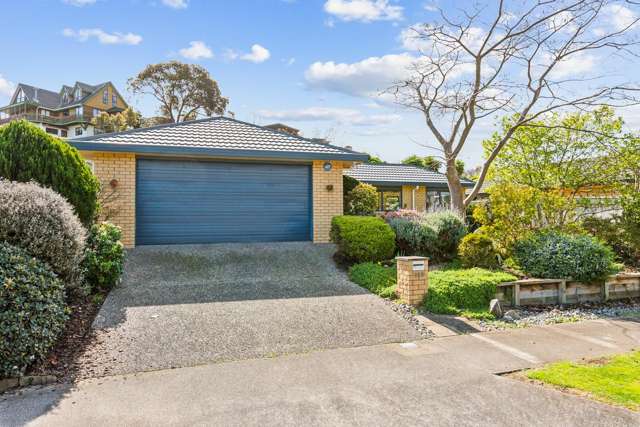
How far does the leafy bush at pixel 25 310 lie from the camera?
3957mm

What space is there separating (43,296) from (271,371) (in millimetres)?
2660

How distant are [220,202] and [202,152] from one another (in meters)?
1.39

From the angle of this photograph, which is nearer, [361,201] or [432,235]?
[432,235]

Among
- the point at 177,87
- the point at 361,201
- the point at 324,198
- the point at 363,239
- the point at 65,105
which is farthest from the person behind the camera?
the point at 65,105

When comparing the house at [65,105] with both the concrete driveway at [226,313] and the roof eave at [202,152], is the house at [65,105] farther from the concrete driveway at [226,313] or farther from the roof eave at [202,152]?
the concrete driveway at [226,313]

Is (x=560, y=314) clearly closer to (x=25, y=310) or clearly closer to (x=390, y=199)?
(x=25, y=310)

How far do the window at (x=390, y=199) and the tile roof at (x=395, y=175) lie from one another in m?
0.80

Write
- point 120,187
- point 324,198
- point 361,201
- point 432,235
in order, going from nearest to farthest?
point 120,187, point 432,235, point 324,198, point 361,201

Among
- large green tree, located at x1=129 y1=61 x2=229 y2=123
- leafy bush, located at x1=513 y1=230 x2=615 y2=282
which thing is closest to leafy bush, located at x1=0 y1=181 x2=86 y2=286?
leafy bush, located at x1=513 y1=230 x2=615 y2=282

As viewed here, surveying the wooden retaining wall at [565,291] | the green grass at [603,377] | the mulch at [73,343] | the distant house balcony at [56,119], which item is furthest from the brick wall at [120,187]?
the distant house balcony at [56,119]

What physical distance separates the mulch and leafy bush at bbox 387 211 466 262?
6.58 m

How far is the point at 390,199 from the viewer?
67.2 ft

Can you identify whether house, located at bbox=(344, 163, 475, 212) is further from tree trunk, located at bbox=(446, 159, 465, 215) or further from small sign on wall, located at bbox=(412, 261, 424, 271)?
small sign on wall, located at bbox=(412, 261, 424, 271)

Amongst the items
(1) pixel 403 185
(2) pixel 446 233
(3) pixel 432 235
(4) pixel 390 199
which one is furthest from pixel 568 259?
(4) pixel 390 199
